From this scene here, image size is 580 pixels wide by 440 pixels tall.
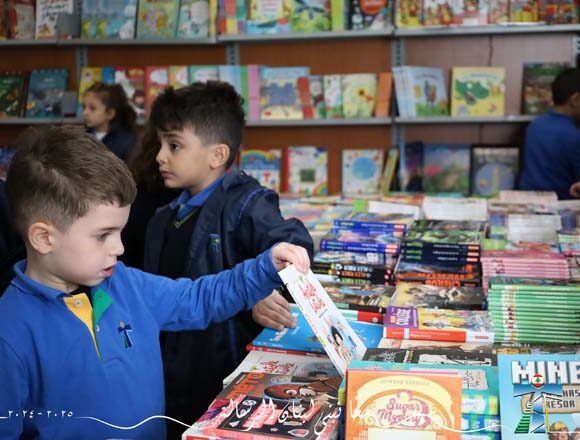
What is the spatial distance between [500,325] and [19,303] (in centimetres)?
111

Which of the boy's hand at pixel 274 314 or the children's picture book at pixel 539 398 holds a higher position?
the children's picture book at pixel 539 398

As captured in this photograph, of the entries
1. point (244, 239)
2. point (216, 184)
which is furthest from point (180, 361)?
point (216, 184)

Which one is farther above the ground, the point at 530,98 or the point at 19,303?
the point at 530,98

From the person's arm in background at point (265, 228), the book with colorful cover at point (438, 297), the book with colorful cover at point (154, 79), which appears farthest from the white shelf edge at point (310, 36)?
the book with colorful cover at point (438, 297)

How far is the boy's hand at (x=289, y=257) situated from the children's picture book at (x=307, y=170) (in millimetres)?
3702

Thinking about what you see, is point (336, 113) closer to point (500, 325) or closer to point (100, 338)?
point (500, 325)

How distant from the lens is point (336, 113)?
500cm

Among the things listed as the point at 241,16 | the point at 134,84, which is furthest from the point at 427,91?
the point at 134,84

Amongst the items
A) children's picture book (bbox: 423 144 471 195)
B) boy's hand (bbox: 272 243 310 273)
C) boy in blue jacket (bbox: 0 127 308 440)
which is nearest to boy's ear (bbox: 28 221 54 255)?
boy in blue jacket (bbox: 0 127 308 440)

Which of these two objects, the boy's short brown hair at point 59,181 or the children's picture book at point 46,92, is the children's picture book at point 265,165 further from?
the boy's short brown hair at point 59,181

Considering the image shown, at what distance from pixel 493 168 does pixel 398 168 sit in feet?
2.03

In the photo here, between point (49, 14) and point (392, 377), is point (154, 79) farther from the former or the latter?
point (392, 377)

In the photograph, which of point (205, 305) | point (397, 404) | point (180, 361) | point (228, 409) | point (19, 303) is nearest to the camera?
point (397, 404)

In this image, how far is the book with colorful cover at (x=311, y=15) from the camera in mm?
4941
